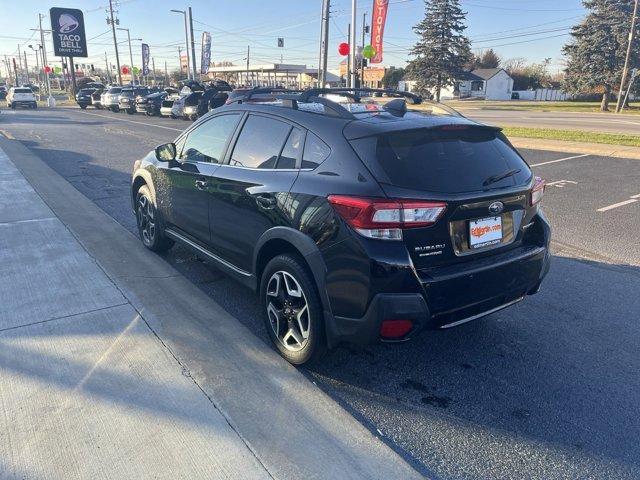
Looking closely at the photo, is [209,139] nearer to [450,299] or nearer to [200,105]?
[450,299]

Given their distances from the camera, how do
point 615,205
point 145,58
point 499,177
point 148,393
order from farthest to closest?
1. point 145,58
2. point 615,205
3. point 499,177
4. point 148,393

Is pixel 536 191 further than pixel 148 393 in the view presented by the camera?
Yes

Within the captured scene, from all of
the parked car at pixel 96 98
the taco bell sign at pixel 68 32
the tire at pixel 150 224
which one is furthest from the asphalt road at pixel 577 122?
the taco bell sign at pixel 68 32

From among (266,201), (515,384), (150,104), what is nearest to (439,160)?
(266,201)

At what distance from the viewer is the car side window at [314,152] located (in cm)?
301

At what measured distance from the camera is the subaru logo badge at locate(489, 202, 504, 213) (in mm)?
2891

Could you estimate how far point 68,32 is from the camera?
4894 cm

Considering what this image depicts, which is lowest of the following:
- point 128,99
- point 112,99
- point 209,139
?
point 112,99

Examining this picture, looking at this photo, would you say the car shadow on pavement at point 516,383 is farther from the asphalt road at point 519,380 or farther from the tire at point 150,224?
the tire at point 150,224

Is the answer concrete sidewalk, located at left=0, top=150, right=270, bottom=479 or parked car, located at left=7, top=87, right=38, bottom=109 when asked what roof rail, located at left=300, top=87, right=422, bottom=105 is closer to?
concrete sidewalk, located at left=0, top=150, right=270, bottom=479

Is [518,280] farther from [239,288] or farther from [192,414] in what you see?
[239,288]

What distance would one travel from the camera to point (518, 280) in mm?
3109

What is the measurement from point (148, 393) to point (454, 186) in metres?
2.19

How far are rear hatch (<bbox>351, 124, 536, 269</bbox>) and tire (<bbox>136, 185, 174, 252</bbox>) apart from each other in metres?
2.99
